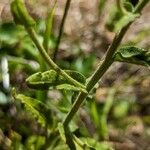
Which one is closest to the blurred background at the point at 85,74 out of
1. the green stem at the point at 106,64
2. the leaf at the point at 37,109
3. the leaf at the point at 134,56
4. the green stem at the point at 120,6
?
the leaf at the point at 37,109

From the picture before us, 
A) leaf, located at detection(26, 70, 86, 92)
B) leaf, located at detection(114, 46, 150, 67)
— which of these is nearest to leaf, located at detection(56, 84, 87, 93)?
leaf, located at detection(26, 70, 86, 92)

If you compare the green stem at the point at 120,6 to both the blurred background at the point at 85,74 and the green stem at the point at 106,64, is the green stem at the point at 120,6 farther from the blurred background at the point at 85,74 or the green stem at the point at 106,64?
the blurred background at the point at 85,74

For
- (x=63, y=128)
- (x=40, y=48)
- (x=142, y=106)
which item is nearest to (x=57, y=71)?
(x=40, y=48)

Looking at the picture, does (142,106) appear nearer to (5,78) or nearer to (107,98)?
(107,98)

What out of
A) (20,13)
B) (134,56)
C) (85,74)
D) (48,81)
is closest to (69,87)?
(48,81)

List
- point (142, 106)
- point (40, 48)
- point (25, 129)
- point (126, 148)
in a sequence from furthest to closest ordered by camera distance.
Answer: point (142, 106) < point (126, 148) < point (25, 129) < point (40, 48)

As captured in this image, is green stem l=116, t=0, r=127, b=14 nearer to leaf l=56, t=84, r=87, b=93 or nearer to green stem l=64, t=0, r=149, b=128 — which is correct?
green stem l=64, t=0, r=149, b=128
